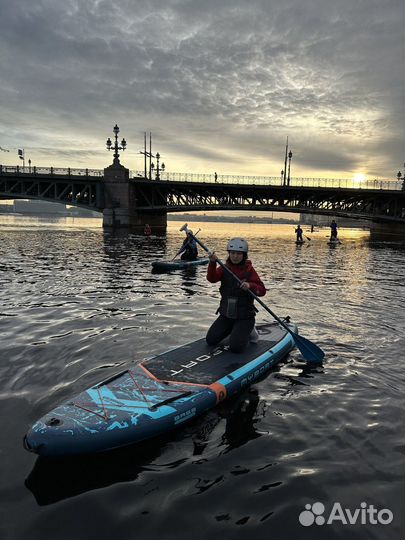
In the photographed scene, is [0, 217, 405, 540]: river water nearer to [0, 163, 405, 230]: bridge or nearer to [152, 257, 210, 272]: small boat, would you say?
[152, 257, 210, 272]: small boat

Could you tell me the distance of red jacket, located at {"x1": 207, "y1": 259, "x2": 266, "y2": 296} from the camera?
6.96m

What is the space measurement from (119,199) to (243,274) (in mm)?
59693

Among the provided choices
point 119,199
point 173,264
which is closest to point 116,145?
point 119,199

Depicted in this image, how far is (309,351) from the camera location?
7633 mm

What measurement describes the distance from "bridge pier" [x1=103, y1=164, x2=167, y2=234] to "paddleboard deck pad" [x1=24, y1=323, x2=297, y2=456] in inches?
2199

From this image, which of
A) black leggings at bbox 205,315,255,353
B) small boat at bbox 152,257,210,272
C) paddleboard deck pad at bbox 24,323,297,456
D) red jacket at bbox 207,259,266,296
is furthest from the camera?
small boat at bbox 152,257,210,272

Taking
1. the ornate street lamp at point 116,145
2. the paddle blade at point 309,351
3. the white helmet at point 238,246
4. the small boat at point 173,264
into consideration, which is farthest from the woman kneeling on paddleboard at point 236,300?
the ornate street lamp at point 116,145

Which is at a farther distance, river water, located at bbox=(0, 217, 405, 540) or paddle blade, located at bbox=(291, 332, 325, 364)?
paddle blade, located at bbox=(291, 332, 325, 364)

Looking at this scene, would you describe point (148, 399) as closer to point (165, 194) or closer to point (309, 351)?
point (309, 351)

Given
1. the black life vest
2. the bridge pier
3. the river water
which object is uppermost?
the bridge pier

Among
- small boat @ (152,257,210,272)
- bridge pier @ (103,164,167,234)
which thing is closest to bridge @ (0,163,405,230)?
bridge pier @ (103,164,167,234)

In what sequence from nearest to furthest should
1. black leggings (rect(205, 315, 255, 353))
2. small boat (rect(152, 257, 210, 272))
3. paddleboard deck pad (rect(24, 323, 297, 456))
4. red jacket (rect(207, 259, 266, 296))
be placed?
paddleboard deck pad (rect(24, 323, 297, 456)) → black leggings (rect(205, 315, 255, 353)) → red jacket (rect(207, 259, 266, 296)) → small boat (rect(152, 257, 210, 272))

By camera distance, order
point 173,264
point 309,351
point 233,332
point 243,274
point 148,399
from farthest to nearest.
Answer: point 173,264 < point 309,351 < point 243,274 < point 233,332 < point 148,399

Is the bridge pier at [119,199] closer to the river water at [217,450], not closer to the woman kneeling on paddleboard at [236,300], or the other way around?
the river water at [217,450]
